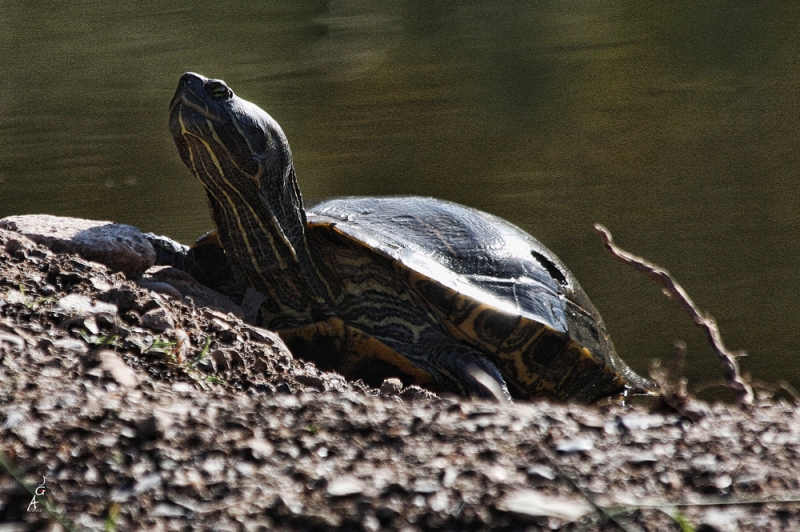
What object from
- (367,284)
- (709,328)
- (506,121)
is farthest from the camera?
(506,121)

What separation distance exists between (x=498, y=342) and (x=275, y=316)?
0.68 meters

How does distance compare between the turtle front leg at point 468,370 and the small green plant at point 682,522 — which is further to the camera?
the turtle front leg at point 468,370

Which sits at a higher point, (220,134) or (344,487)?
(220,134)

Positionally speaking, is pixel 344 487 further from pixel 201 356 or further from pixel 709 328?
pixel 709 328

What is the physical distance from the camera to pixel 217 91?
270cm

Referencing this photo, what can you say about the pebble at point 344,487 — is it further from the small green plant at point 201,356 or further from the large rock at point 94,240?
the large rock at point 94,240

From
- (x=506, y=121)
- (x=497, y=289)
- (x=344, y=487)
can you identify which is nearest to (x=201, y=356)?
(x=344, y=487)

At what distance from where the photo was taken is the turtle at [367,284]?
105 inches

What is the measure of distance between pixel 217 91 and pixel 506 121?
497 cm

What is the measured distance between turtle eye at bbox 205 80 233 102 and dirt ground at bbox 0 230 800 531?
3.52 feet

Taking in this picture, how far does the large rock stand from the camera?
2.43m

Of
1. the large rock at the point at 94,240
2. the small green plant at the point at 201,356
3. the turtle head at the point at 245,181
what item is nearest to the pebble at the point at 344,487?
the small green plant at the point at 201,356

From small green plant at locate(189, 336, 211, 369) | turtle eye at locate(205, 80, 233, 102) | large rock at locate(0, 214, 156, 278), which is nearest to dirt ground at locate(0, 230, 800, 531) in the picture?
small green plant at locate(189, 336, 211, 369)

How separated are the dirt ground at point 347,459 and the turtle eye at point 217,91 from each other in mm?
1074
